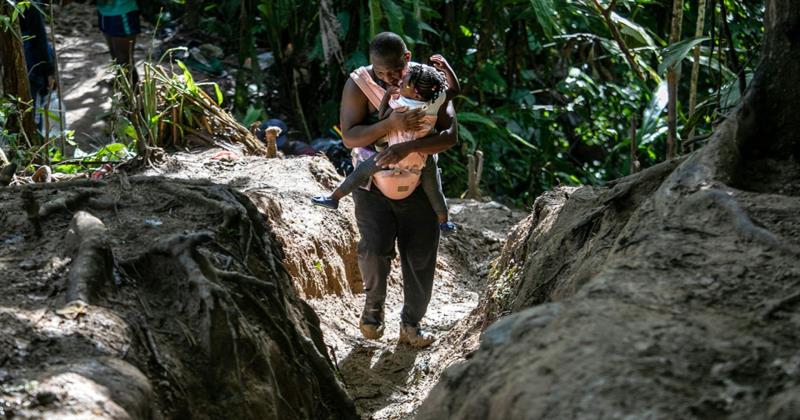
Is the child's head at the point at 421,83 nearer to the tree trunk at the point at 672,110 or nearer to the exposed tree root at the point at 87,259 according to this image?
the exposed tree root at the point at 87,259

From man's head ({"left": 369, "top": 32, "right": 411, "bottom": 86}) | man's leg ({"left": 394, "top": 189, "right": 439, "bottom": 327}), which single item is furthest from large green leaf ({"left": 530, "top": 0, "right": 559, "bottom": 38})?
man's head ({"left": 369, "top": 32, "right": 411, "bottom": 86})

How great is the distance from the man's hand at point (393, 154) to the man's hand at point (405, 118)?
0.42ft

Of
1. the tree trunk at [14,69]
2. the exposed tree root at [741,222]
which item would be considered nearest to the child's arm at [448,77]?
Answer: the exposed tree root at [741,222]

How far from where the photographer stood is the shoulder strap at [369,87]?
20.0 ft

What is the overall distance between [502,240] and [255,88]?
16.5ft

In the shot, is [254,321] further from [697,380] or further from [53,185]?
[697,380]

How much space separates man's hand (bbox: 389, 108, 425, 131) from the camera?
5883mm

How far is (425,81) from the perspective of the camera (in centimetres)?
580

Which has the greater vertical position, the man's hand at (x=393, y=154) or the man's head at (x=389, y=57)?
the man's head at (x=389, y=57)

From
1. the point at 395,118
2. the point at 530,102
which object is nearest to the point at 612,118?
the point at 530,102

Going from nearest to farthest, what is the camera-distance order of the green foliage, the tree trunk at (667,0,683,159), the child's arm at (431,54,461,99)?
1. the child's arm at (431,54,461,99)
2. the tree trunk at (667,0,683,159)
3. the green foliage

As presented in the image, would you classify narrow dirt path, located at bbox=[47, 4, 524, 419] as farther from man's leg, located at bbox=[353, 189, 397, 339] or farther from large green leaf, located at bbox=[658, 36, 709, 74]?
large green leaf, located at bbox=[658, 36, 709, 74]

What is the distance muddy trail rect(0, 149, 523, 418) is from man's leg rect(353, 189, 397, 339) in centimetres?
42

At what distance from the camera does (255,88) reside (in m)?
13.4
